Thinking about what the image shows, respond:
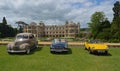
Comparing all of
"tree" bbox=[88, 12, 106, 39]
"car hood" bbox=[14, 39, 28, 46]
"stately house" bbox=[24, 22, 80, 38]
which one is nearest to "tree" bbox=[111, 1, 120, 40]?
"tree" bbox=[88, 12, 106, 39]

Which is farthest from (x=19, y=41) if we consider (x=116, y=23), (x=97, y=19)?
(x=97, y=19)

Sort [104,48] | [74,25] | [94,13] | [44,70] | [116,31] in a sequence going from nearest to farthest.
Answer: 1. [44,70]
2. [104,48]
3. [116,31]
4. [94,13]
5. [74,25]

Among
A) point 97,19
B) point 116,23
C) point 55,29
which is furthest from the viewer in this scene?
point 55,29

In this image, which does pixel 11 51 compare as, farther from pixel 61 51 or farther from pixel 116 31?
pixel 116 31

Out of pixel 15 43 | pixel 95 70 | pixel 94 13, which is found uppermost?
pixel 94 13

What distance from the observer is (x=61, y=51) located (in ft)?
64.5

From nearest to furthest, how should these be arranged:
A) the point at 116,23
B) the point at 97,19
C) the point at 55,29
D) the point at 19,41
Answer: the point at 19,41, the point at 116,23, the point at 97,19, the point at 55,29

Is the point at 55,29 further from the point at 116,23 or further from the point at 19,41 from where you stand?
the point at 19,41

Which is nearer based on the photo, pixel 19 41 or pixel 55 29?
pixel 19 41

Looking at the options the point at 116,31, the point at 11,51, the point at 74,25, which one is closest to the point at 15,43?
the point at 11,51

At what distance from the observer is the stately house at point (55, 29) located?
13960 centimetres

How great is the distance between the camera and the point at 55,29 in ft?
475

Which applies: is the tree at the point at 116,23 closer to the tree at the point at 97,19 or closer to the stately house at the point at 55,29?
the tree at the point at 97,19

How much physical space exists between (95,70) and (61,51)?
8.03m
